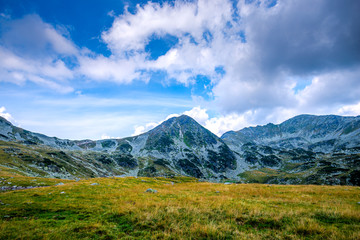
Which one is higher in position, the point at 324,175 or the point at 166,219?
the point at 166,219

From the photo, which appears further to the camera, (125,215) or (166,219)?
(125,215)

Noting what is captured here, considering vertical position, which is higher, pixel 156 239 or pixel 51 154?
pixel 156 239

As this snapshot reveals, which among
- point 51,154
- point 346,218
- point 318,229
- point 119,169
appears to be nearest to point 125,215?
point 318,229

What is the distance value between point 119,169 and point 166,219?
18569cm

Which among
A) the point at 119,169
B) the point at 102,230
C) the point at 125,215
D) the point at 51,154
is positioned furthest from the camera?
the point at 119,169

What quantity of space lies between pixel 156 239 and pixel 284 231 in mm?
6647

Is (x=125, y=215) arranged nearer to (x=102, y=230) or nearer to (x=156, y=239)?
(x=102, y=230)

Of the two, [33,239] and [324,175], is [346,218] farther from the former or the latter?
[324,175]

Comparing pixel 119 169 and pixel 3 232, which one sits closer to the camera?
pixel 3 232

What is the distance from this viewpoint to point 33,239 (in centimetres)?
717

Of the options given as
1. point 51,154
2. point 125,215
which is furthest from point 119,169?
point 125,215

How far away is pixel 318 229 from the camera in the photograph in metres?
7.62

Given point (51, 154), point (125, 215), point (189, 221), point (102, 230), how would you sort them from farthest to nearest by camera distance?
point (51, 154), point (125, 215), point (189, 221), point (102, 230)

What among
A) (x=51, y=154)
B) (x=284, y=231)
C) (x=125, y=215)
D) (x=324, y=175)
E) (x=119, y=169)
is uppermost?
(x=284, y=231)
